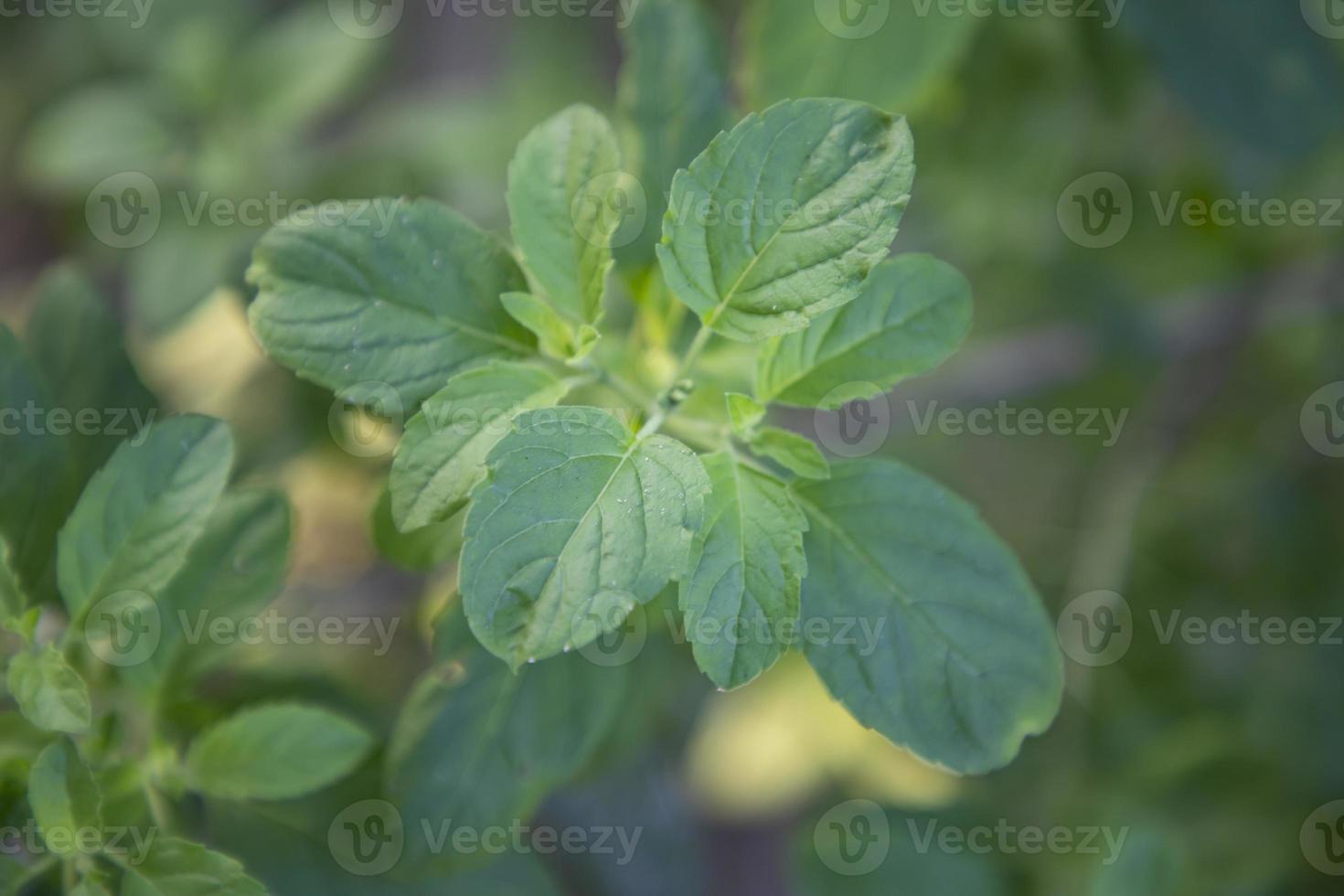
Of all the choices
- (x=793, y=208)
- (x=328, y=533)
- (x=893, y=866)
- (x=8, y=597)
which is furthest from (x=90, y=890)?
(x=328, y=533)

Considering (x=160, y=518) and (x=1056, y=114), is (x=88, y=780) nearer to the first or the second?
(x=160, y=518)

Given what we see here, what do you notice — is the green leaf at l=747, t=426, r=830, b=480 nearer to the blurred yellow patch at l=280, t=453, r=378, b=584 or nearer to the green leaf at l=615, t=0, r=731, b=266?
the green leaf at l=615, t=0, r=731, b=266

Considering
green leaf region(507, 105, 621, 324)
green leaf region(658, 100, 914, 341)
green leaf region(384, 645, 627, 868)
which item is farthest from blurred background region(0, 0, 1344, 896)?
green leaf region(658, 100, 914, 341)

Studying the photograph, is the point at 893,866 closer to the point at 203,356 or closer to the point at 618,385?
the point at 618,385

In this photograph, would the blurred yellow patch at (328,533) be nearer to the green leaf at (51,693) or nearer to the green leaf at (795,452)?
the green leaf at (51,693)

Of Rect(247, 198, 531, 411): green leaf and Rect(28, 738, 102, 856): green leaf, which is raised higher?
Rect(247, 198, 531, 411): green leaf

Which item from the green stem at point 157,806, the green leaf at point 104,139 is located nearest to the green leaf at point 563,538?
the green stem at point 157,806
